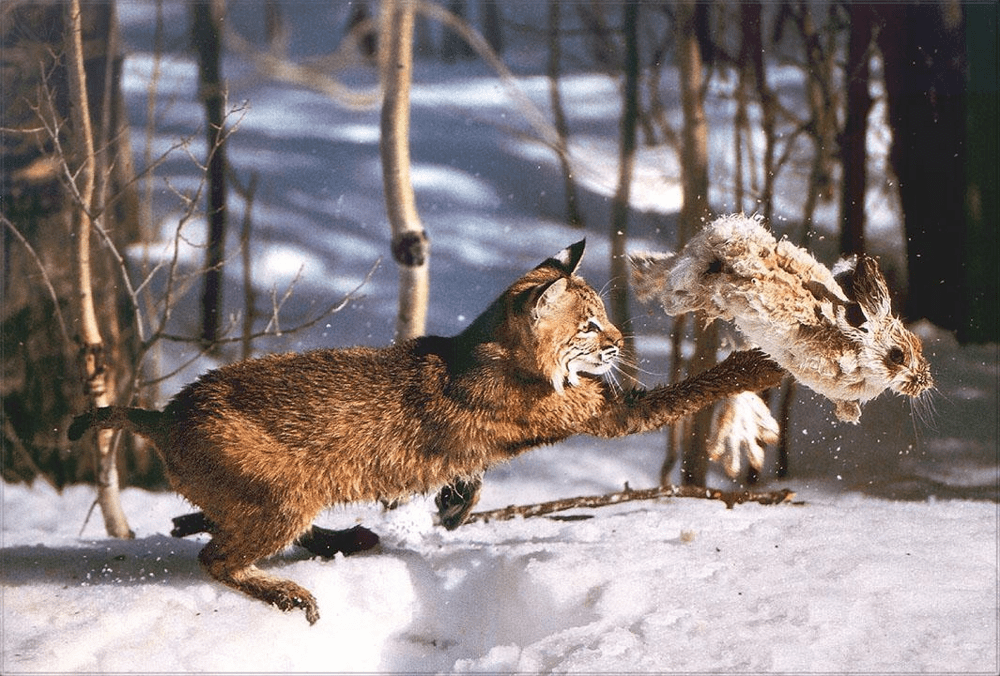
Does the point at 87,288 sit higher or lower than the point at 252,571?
higher

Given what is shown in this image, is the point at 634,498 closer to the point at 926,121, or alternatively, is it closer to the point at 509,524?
the point at 509,524

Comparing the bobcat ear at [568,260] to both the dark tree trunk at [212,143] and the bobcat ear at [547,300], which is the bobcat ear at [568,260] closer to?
the bobcat ear at [547,300]

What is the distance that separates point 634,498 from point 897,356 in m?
0.67

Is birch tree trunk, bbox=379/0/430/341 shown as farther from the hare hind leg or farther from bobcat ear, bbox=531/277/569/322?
the hare hind leg

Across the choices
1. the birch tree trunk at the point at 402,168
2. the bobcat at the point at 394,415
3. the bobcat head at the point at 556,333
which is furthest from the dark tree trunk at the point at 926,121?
the birch tree trunk at the point at 402,168

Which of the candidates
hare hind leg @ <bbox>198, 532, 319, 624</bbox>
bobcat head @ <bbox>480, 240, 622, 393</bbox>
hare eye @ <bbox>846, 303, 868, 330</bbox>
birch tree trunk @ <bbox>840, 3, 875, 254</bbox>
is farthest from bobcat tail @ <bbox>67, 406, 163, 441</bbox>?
birch tree trunk @ <bbox>840, 3, 875, 254</bbox>

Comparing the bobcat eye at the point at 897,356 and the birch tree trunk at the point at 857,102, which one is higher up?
the birch tree trunk at the point at 857,102

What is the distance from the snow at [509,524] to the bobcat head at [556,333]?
217mm

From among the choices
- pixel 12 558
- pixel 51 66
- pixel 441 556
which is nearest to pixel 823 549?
pixel 441 556

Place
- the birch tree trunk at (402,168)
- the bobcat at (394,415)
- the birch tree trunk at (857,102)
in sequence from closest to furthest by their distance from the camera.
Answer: the bobcat at (394,415), the birch tree trunk at (402,168), the birch tree trunk at (857,102)

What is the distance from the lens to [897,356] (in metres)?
1.48

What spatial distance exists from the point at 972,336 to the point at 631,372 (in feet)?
3.08

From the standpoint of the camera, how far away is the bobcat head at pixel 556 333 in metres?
1.43

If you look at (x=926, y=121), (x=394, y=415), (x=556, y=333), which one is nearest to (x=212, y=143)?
(x=394, y=415)
